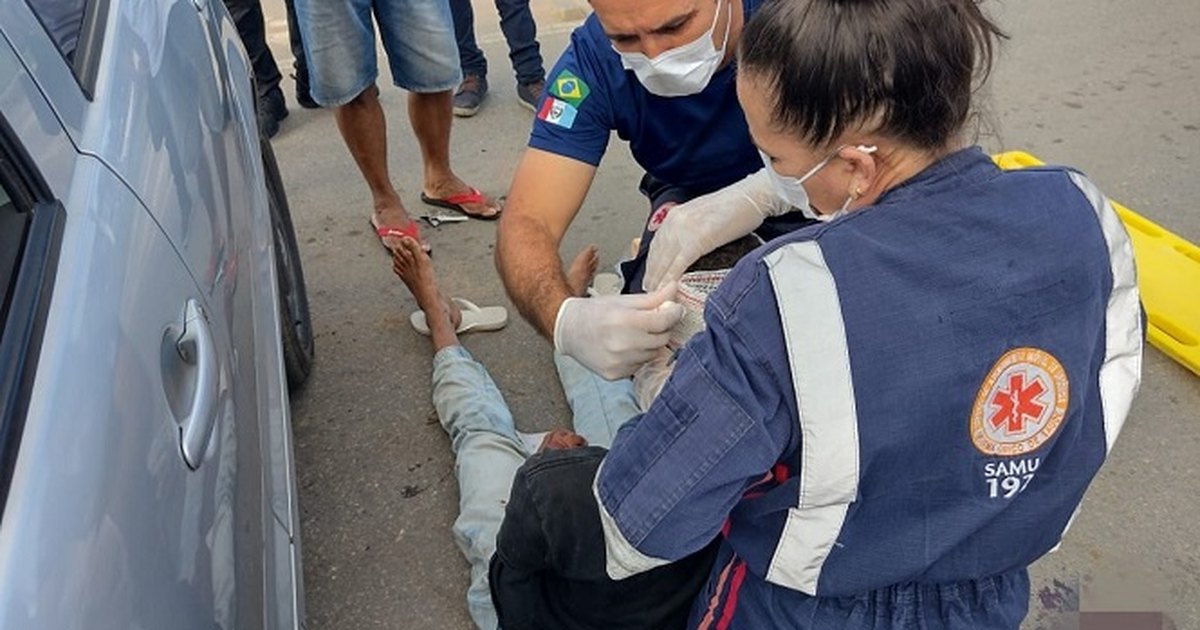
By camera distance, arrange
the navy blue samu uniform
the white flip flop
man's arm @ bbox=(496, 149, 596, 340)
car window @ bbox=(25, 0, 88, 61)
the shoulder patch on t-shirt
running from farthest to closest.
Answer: the white flip flop < the shoulder patch on t-shirt < man's arm @ bbox=(496, 149, 596, 340) < car window @ bbox=(25, 0, 88, 61) < the navy blue samu uniform

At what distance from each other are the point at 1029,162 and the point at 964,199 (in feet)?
8.93

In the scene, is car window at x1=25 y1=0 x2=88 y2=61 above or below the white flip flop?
above

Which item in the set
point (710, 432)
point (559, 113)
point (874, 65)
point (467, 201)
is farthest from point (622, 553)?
point (467, 201)

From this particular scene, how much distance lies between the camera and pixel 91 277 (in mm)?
1112

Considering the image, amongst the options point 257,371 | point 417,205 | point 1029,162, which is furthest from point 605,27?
point 1029,162

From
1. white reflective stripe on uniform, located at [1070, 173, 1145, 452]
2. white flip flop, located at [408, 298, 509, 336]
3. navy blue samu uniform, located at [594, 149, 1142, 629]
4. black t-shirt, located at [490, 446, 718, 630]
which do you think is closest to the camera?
navy blue samu uniform, located at [594, 149, 1142, 629]

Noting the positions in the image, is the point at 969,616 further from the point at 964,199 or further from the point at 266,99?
the point at 266,99

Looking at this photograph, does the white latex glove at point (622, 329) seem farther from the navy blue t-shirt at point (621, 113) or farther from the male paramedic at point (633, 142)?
the navy blue t-shirt at point (621, 113)

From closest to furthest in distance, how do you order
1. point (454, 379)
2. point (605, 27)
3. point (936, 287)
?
point (936, 287)
point (605, 27)
point (454, 379)

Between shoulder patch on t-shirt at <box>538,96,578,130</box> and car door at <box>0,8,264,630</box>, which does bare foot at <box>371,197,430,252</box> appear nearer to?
shoulder patch on t-shirt at <box>538,96,578,130</box>

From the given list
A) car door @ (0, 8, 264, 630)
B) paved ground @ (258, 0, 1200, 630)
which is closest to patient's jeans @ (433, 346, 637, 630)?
paved ground @ (258, 0, 1200, 630)

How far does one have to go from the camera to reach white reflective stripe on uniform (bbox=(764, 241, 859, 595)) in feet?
3.23

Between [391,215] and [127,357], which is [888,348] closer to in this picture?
[127,357]

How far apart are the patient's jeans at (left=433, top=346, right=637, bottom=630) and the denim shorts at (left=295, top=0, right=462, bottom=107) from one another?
38.4 inches
